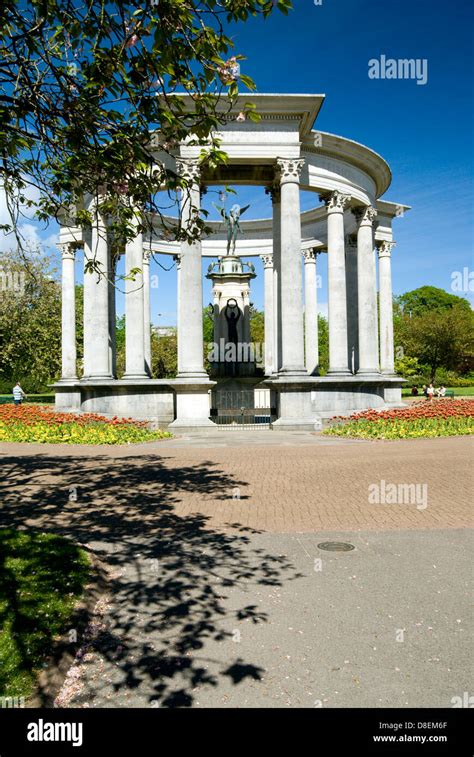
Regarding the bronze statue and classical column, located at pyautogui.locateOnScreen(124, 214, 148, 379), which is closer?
classical column, located at pyautogui.locateOnScreen(124, 214, 148, 379)

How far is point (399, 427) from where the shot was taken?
72.3ft

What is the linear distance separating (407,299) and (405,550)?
99063 millimetres

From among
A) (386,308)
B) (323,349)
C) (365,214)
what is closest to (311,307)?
(386,308)

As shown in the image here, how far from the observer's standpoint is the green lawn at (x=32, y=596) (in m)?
4.23

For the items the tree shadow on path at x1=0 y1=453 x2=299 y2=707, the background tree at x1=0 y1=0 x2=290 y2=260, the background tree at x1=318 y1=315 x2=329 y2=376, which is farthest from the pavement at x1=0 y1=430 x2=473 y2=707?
the background tree at x1=318 y1=315 x2=329 y2=376

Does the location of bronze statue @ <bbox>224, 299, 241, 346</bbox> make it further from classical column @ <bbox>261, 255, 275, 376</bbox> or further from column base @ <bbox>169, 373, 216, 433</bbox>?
column base @ <bbox>169, 373, 216, 433</bbox>

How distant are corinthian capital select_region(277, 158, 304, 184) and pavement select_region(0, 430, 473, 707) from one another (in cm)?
1616

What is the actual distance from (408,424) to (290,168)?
12.9 meters

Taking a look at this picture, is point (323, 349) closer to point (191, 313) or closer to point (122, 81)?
point (191, 313)

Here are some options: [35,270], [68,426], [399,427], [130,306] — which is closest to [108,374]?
[130,306]

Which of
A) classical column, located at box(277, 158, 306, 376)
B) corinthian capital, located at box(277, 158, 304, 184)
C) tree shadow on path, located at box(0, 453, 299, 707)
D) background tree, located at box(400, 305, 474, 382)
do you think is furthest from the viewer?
background tree, located at box(400, 305, 474, 382)

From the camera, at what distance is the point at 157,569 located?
22.3 ft

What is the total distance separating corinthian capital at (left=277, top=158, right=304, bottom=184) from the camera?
2491cm
